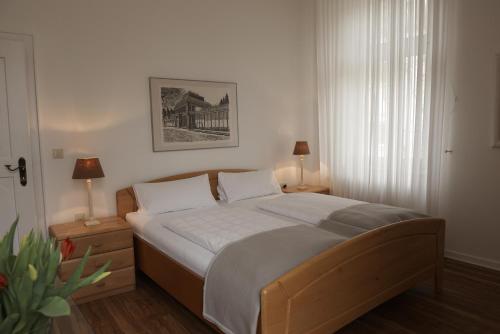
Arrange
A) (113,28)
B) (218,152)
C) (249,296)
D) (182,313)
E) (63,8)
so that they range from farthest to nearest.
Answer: (218,152)
(113,28)
(63,8)
(182,313)
(249,296)

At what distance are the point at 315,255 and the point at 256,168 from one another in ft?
8.06

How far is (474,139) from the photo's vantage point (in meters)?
3.27

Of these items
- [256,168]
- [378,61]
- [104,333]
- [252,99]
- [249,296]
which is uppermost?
[378,61]

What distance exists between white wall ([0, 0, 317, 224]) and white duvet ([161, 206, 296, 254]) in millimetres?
922

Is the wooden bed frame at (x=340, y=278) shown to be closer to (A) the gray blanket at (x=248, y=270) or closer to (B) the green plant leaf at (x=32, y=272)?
(A) the gray blanket at (x=248, y=270)

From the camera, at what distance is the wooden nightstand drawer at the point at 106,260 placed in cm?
279

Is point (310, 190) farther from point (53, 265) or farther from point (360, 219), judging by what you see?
point (53, 265)

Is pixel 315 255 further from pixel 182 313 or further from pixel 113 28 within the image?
pixel 113 28

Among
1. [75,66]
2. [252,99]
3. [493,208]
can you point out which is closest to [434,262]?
[493,208]

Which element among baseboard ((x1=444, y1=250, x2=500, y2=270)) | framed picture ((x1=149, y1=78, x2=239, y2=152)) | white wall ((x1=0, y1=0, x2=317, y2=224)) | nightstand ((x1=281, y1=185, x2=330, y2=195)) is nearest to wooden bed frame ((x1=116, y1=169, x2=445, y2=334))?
baseboard ((x1=444, y1=250, x2=500, y2=270))

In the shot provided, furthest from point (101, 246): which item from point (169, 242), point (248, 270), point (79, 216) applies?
point (248, 270)

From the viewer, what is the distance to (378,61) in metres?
3.84

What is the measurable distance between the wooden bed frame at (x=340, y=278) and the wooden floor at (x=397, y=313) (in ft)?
0.55

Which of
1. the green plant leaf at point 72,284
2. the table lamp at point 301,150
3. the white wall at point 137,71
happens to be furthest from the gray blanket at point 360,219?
the green plant leaf at point 72,284
